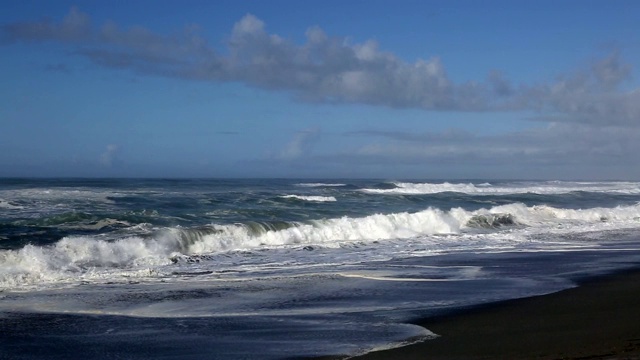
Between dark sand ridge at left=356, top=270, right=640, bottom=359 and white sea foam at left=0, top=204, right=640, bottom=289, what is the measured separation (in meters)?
7.22

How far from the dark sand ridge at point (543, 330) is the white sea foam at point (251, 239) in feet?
23.7

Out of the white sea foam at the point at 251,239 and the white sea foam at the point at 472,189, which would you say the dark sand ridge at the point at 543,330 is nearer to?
the white sea foam at the point at 251,239

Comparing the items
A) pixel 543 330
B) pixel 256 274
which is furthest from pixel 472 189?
pixel 543 330

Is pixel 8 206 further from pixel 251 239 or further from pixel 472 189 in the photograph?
pixel 472 189

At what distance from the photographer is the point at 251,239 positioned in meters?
21.5

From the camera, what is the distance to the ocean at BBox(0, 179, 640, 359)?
29.3ft

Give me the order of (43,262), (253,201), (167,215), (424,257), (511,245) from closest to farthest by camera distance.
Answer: (43,262)
(424,257)
(511,245)
(167,215)
(253,201)

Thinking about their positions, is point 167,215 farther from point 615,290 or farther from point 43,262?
point 615,290

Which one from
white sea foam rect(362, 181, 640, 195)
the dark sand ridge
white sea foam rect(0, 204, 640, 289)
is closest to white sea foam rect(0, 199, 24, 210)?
white sea foam rect(0, 204, 640, 289)

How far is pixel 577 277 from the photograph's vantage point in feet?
47.1

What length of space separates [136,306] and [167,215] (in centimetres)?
1550

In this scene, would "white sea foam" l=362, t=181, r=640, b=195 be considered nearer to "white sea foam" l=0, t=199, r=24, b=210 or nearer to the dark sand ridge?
"white sea foam" l=0, t=199, r=24, b=210

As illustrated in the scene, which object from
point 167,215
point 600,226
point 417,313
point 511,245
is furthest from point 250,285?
point 600,226

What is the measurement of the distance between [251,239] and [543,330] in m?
13.3
